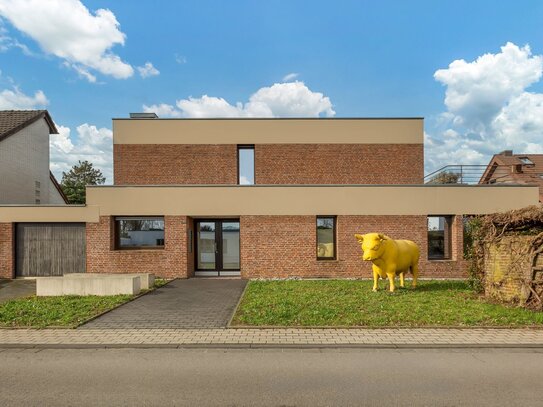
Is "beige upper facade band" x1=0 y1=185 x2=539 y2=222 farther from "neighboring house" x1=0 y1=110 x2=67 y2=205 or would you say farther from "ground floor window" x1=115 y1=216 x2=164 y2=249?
"neighboring house" x1=0 y1=110 x2=67 y2=205

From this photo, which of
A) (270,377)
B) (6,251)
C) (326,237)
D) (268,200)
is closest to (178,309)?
(270,377)

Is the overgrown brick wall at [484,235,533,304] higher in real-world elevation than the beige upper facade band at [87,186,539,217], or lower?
lower

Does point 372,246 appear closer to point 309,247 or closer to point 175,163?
point 309,247

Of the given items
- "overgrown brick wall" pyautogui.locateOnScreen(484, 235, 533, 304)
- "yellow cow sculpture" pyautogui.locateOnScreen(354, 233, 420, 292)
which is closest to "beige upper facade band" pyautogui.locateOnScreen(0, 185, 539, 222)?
"yellow cow sculpture" pyautogui.locateOnScreen(354, 233, 420, 292)

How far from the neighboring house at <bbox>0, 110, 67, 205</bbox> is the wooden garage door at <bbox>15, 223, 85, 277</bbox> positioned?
5.16 meters

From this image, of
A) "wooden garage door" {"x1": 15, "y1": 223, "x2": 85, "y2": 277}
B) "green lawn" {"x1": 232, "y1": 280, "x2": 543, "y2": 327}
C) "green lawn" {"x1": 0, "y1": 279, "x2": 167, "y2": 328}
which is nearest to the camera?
"green lawn" {"x1": 232, "y1": 280, "x2": 543, "y2": 327}

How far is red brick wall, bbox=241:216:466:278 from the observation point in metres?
15.3

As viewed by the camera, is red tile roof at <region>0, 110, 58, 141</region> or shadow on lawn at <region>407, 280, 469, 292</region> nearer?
shadow on lawn at <region>407, 280, 469, 292</region>

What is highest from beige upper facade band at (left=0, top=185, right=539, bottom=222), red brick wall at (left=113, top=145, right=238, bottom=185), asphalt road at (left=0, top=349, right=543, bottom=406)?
red brick wall at (left=113, top=145, right=238, bottom=185)

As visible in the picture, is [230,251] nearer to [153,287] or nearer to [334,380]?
[153,287]

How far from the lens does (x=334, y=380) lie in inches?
199

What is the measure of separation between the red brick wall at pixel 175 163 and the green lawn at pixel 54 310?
7400 millimetres

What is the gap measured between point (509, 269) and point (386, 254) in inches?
122

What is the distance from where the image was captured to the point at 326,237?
1573 centimetres
